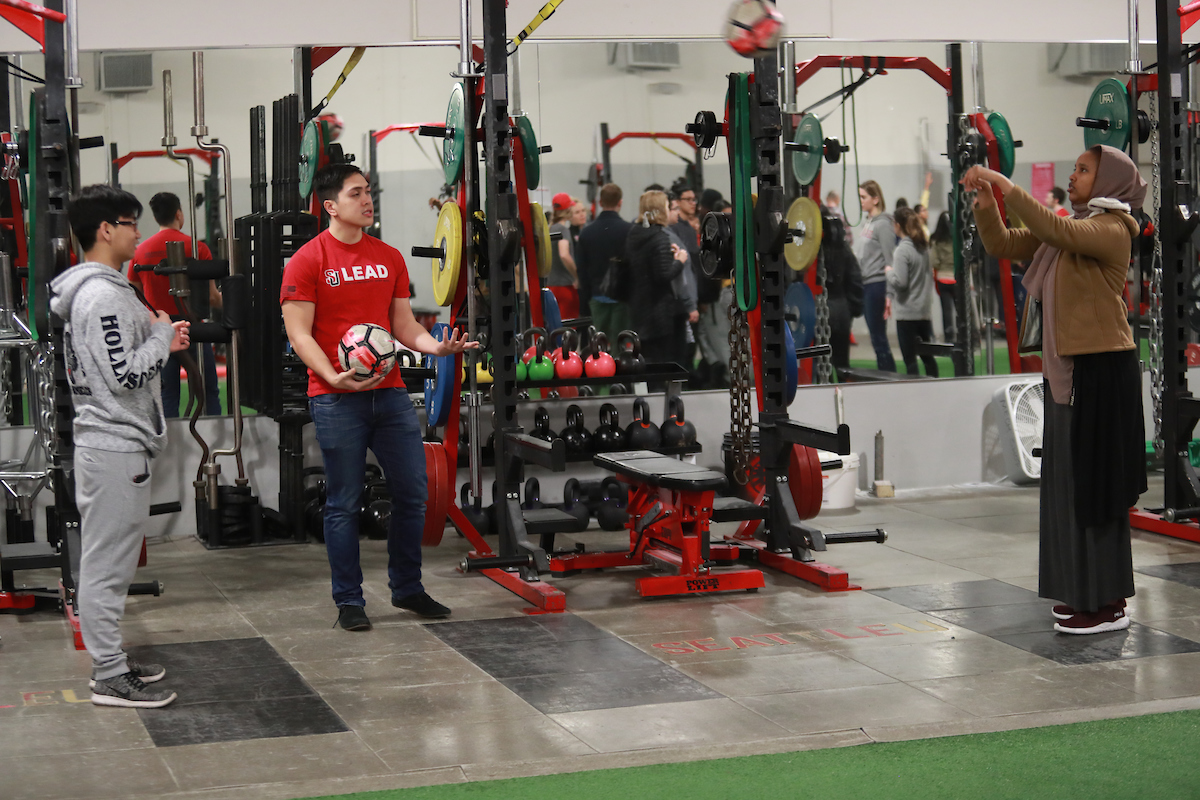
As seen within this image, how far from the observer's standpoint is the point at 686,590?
5.32 metres

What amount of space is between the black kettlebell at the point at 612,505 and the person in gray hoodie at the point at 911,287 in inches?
89.8

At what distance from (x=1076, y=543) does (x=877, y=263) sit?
3750 mm

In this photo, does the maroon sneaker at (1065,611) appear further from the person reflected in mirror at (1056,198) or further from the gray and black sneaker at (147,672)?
the person reflected in mirror at (1056,198)

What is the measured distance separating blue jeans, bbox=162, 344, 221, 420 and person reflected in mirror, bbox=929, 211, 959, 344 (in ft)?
13.8

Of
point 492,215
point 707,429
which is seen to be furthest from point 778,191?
point 707,429

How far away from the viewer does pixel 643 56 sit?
7.47m

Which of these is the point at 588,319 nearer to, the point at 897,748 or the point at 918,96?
the point at 918,96

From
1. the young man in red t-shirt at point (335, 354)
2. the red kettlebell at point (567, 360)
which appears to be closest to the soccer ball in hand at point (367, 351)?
the young man in red t-shirt at point (335, 354)

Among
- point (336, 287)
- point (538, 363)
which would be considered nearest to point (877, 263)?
point (538, 363)

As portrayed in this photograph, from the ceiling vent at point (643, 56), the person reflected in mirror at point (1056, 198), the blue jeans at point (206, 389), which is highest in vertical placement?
the ceiling vent at point (643, 56)

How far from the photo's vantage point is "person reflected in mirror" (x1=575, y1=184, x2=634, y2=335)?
7.55 metres

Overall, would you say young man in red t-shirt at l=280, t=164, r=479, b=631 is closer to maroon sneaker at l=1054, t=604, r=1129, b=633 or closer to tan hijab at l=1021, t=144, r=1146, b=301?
tan hijab at l=1021, t=144, r=1146, b=301

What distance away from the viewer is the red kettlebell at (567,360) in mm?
6738

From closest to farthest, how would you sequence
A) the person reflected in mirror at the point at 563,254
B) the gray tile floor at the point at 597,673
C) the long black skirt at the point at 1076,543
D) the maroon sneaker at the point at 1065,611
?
the gray tile floor at the point at 597,673 → the long black skirt at the point at 1076,543 → the maroon sneaker at the point at 1065,611 → the person reflected in mirror at the point at 563,254
